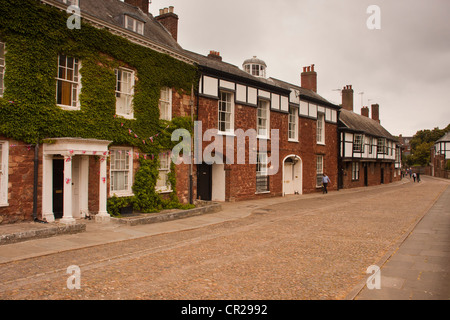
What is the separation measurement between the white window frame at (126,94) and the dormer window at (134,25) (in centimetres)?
217

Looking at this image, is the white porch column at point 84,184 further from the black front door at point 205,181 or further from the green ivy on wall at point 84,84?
the black front door at point 205,181

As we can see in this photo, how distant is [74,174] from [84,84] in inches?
128

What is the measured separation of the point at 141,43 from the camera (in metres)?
15.1

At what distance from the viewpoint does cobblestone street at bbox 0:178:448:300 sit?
5.83 metres

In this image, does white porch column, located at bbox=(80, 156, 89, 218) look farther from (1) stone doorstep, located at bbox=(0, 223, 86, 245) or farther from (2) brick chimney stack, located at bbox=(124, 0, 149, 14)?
(2) brick chimney stack, located at bbox=(124, 0, 149, 14)

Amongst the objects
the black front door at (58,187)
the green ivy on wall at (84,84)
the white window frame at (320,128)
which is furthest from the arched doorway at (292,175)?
the black front door at (58,187)

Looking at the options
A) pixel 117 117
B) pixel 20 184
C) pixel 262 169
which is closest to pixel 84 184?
pixel 20 184

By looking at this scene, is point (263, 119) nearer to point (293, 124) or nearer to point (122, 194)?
point (293, 124)

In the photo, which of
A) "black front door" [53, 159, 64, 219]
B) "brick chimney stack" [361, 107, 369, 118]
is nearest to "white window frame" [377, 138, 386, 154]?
"brick chimney stack" [361, 107, 369, 118]

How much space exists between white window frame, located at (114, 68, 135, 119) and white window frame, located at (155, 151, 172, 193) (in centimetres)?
253
